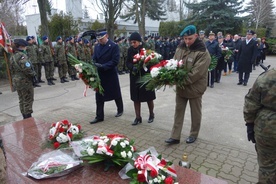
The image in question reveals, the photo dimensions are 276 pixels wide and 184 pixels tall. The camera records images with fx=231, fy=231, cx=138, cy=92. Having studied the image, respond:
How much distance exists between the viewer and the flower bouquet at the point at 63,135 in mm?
2859

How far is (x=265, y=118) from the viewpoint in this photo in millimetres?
2117

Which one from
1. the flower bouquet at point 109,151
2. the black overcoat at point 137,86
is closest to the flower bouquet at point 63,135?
the flower bouquet at point 109,151

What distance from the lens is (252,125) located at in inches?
92.7

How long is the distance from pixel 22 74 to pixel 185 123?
366 cm

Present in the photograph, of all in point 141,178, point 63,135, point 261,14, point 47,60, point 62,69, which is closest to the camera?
point 141,178

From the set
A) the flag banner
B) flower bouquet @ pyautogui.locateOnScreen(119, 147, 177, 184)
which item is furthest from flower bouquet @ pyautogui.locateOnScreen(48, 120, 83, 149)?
the flag banner

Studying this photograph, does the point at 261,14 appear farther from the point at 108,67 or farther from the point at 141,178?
the point at 141,178

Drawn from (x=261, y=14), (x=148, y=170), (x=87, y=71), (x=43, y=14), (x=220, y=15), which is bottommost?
(x=148, y=170)

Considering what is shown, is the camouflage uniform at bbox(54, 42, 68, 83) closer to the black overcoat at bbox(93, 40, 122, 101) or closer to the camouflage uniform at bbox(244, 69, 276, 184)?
the black overcoat at bbox(93, 40, 122, 101)

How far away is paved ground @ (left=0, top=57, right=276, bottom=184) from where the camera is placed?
3.38 meters

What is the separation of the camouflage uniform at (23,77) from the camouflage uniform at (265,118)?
4366mm

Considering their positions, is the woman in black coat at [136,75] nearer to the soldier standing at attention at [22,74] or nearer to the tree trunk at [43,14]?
the soldier standing at attention at [22,74]

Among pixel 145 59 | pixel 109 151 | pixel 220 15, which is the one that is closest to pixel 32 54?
pixel 145 59

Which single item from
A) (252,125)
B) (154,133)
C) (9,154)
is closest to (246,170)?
(252,125)
